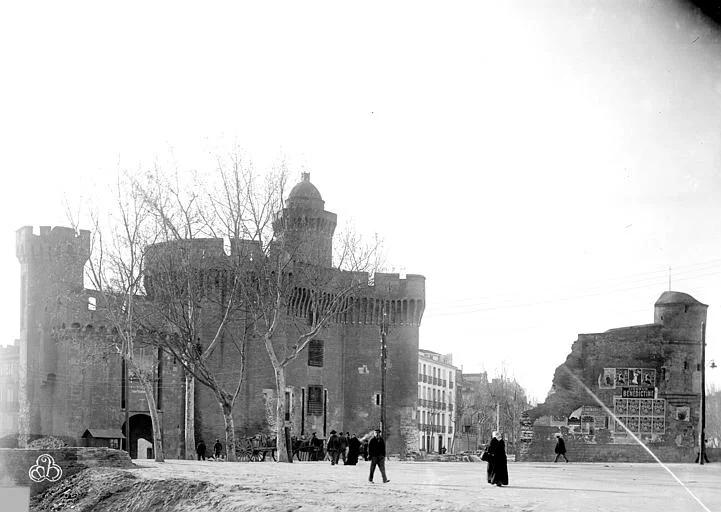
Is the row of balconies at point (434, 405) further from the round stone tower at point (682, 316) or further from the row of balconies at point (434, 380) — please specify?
the round stone tower at point (682, 316)

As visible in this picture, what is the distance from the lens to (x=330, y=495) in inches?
768

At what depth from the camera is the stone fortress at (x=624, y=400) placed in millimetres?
37281

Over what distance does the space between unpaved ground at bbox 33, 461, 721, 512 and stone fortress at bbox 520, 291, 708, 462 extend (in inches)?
343

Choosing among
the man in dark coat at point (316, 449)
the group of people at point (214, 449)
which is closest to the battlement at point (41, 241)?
the group of people at point (214, 449)

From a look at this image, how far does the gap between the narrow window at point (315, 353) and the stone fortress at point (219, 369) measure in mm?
58

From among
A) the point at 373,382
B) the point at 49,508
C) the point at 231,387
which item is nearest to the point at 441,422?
the point at 373,382

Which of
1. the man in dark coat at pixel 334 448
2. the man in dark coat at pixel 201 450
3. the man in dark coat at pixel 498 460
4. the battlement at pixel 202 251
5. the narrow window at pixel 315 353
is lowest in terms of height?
the man in dark coat at pixel 201 450

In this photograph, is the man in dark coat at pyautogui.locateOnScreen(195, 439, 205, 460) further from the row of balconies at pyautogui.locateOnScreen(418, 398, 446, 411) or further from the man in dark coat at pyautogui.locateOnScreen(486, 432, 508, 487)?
the row of balconies at pyautogui.locateOnScreen(418, 398, 446, 411)

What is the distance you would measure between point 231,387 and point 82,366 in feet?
22.5

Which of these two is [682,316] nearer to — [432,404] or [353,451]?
[353,451]

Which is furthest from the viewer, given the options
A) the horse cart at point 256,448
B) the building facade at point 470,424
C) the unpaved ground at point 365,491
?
the building facade at point 470,424

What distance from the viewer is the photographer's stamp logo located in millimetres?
25656

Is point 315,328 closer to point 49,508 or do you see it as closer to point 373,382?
point 49,508

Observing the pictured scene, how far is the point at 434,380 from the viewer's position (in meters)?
91.2
